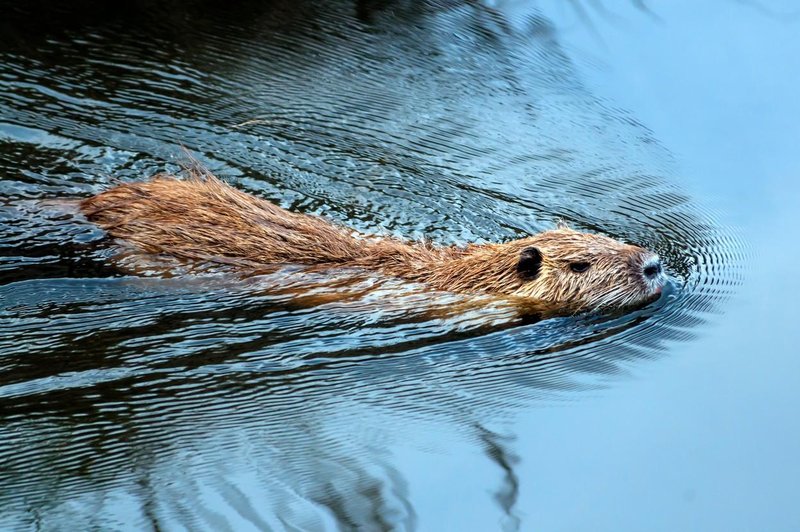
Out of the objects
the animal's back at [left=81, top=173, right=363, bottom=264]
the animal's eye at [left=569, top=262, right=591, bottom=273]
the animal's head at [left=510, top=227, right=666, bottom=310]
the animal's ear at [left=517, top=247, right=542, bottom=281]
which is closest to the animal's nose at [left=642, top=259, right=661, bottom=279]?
the animal's head at [left=510, top=227, right=666, bottom=310]

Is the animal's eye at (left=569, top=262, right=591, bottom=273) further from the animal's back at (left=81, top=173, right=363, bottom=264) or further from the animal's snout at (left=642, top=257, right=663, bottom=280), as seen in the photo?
the animal's back at (left=81, top=173, right=363, bottom=264)

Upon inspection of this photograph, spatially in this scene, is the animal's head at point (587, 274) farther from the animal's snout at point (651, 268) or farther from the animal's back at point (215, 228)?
the animal's back at point (215, 228)

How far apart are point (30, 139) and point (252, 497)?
11.3ft

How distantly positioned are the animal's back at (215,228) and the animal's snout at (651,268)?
4.55 ft

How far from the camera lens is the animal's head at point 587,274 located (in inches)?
193

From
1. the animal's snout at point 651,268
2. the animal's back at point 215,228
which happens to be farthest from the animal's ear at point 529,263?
the animal's back at point 215,228

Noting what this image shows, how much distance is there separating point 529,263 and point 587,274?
29cm

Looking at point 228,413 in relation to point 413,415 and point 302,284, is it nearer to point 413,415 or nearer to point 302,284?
point 413,415

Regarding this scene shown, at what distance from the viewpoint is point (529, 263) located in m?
4.91

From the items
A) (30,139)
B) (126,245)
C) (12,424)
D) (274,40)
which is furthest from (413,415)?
(274,40)

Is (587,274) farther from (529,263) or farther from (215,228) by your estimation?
(215,228)

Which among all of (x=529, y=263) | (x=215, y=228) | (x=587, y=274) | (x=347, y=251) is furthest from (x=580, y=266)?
(x=215, y=228)

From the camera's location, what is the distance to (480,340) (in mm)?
4629

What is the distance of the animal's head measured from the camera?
4.89 m
